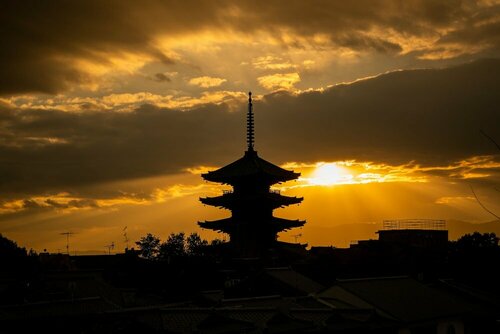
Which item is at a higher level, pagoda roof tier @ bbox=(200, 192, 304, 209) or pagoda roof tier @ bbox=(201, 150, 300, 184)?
pagoda roof tier @ bbox=(201, 150, 300, 184)

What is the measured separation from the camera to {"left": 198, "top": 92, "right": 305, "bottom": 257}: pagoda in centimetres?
7806

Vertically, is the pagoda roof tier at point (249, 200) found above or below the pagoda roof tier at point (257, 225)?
above

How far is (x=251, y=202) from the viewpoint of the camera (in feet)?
256

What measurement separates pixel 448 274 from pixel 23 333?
46.5m

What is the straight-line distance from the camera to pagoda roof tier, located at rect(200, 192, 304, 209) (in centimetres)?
7788

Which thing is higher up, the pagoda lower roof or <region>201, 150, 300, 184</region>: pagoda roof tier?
<region>201, 150, 300, 184</region>: pagoda roof tier

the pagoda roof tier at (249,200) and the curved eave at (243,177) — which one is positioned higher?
the curved eave at (243,177)

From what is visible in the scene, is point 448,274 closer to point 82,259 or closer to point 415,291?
point 415,291

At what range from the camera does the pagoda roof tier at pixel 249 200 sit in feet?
255

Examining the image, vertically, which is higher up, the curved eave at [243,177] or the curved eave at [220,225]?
the curved eave at [243,177]

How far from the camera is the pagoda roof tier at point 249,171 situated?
78169 mm

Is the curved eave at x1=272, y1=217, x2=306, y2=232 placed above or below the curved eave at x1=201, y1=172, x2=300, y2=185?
below

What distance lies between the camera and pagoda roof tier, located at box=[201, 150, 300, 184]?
7817 cm

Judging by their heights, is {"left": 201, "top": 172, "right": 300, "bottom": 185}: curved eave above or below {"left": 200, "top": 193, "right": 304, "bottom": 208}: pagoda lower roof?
above
